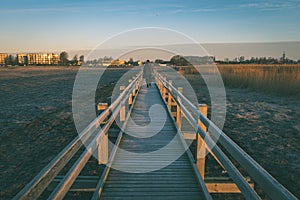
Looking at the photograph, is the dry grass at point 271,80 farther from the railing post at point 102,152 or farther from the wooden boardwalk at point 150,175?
the railing post at point 102,152

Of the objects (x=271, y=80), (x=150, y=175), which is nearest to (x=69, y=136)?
(x=150, y=175)

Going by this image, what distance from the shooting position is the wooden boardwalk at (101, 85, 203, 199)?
394cm


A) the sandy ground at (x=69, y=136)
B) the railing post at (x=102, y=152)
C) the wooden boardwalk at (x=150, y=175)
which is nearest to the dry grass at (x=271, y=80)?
the sandy ground at (x=69, y=136)

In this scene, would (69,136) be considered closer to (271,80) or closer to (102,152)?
(102,152)

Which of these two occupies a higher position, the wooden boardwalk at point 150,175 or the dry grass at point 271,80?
the dry grass at point 271,80

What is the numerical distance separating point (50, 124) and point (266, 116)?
9842 mm

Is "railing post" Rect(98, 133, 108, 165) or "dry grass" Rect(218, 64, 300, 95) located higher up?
"dry grass" Rect(218, 64, 300, 95)

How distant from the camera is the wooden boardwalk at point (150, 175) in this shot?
3941mm

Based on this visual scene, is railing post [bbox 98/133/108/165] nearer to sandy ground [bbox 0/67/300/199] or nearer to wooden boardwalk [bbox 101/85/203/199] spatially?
wooden boardwalk [bbox 101/85/203/199]

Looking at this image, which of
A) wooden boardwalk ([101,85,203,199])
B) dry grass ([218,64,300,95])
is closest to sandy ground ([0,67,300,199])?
wooden boardwalk ([101,85,203,199])

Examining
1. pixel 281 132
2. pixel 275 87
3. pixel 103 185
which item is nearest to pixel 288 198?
pixel 103 185

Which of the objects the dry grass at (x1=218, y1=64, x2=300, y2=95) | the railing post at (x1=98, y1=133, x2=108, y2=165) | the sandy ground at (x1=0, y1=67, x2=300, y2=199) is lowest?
the sandy ground at (x1=0, y1=67, x2=300, y2=199)

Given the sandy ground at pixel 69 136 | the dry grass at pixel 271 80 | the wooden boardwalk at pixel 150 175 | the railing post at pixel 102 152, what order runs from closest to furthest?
the wooden boardwalk at pixel 150 175, the railing post at pixel 102 152, the sandy ground at pixel 69 136, the dry grass at pixel 271 80

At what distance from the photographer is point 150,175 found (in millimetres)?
4594
